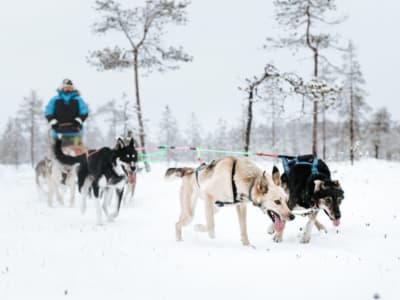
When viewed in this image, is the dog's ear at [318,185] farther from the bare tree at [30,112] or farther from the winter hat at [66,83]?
the bare tree at [30,112]

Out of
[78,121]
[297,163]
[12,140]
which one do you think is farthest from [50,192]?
[12,140]

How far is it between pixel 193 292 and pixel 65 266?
1931 millimetres

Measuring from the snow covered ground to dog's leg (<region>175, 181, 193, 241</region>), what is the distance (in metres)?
0.23

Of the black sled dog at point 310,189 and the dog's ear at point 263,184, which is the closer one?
the dog's ear at point 263,184

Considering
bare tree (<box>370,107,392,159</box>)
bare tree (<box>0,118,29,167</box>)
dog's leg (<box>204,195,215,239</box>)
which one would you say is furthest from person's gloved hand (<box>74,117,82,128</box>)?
bare tree (<box>370,107,392,159</box>)

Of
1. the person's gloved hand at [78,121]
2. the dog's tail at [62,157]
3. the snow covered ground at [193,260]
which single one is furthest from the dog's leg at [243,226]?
the person's gloved hand at [78,121]

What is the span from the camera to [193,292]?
3947 mm

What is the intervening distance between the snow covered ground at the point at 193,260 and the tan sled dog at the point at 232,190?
20.1 inches

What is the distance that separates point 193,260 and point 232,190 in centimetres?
150

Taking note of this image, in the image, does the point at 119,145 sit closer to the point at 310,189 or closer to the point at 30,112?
the point at 310,189

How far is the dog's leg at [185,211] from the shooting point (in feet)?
22.4

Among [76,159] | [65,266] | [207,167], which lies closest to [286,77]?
[76,159]

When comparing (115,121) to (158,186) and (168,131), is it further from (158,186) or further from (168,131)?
(158,186)

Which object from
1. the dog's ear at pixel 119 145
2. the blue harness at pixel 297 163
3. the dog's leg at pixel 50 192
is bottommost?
the dog's leg at pixel 50 192
